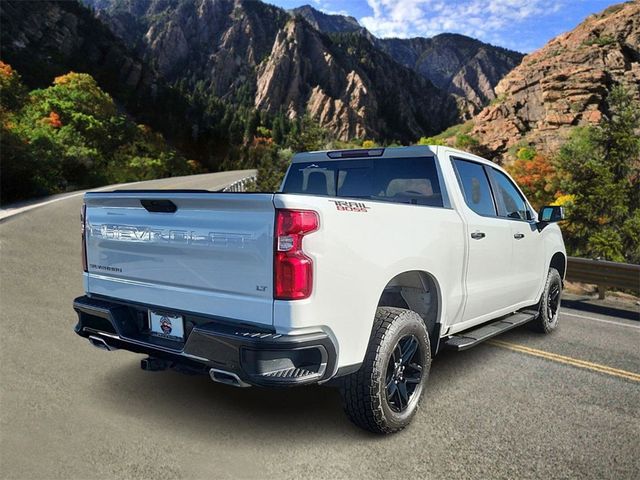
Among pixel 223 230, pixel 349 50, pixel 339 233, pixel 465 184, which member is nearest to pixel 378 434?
pixel 339 233

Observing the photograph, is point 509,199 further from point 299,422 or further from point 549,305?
point 299,422

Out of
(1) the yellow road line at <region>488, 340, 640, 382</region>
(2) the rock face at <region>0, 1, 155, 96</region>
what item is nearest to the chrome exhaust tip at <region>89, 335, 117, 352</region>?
(1) the yellow road line at <region>488, 340, 640, 382</region>

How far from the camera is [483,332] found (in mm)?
4258

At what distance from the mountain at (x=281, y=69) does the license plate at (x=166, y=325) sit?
479 feet

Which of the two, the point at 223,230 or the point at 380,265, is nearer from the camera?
the point at 223,230

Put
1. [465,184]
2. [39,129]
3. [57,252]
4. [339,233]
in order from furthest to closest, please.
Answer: [39,129]
[57,252]
[465,184]
[339,233]

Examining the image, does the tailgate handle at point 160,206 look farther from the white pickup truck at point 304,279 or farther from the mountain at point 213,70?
the mountain at point 213,70

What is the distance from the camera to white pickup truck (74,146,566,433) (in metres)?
2.53

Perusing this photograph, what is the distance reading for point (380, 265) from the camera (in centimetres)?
293

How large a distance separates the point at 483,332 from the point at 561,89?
6794cm

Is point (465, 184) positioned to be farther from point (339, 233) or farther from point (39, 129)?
point (39, 129)

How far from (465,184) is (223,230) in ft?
7.89

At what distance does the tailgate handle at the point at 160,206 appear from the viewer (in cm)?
291

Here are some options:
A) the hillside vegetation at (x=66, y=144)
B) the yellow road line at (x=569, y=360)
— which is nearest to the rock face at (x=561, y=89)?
the hillside vegetation at (x=66, y=144)
